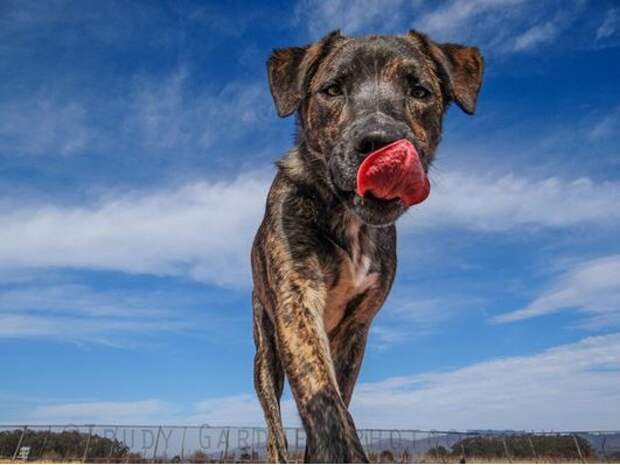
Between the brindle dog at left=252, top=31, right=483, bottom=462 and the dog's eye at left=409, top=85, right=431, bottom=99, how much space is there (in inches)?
0.5

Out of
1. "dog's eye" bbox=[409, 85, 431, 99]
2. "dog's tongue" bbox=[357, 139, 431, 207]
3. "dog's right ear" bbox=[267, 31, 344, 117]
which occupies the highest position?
"dog's right ear" bbox=[267, 31, 344, 117]

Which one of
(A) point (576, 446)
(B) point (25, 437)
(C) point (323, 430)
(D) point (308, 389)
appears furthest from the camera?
(A) point (576, 446)

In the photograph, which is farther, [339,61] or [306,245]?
[339,61]

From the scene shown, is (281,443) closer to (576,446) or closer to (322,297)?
(322,297)

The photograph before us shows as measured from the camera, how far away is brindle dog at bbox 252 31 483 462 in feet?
16.2

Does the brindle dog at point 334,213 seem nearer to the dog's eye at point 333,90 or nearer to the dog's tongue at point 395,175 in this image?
the dog's eye at point 333,90

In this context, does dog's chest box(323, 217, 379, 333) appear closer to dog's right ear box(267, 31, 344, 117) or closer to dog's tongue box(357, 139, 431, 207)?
dog's tongue box(357, 139, 431, 207)

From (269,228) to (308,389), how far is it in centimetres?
208

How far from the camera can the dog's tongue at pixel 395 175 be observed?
16.1 ft

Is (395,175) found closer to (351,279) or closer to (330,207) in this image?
(330,207)

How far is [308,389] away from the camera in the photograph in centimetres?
467

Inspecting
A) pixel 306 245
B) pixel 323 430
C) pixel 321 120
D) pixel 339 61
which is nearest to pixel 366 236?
pixel 306 245

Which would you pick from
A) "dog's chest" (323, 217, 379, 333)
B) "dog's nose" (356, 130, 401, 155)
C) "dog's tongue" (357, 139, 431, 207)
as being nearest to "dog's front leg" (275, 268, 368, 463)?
"dog's chest" (323, 217, 379, 333)

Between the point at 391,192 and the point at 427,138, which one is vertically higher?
the point at 427,138
